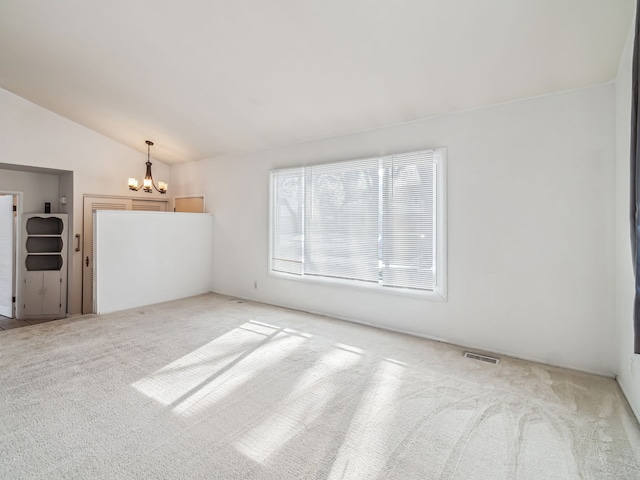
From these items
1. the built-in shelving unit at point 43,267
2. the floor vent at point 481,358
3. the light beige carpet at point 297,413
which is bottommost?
the light beige carpet at point 297,413

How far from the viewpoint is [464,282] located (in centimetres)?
376

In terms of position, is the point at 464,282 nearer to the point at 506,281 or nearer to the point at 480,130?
the point at 506,281

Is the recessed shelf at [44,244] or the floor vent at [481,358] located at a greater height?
the recessed shelf at [44,244]

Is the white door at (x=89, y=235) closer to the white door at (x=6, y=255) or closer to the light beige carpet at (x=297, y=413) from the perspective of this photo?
the white door at (x=6, y=255)

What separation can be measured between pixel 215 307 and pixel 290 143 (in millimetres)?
2968

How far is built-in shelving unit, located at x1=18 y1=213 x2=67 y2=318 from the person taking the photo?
20.1 ft

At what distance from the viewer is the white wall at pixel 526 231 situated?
3059mm

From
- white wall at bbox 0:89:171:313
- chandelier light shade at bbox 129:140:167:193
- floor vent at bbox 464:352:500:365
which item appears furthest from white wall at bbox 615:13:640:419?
white wall at bbox 0:89:171:313

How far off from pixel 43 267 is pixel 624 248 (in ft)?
28.3

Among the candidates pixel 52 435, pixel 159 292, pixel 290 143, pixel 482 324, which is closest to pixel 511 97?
pixel 482 324

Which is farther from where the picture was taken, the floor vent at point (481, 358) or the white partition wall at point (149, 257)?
the white partition wall at point (149, 257)

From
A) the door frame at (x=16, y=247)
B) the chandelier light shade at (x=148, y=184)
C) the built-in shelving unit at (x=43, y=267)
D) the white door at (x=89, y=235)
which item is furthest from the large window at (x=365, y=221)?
the door frame at (x=16, y=247)

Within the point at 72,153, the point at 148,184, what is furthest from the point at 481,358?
the point at 72,153

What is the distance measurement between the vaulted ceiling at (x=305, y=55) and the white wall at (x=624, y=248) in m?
0.26
